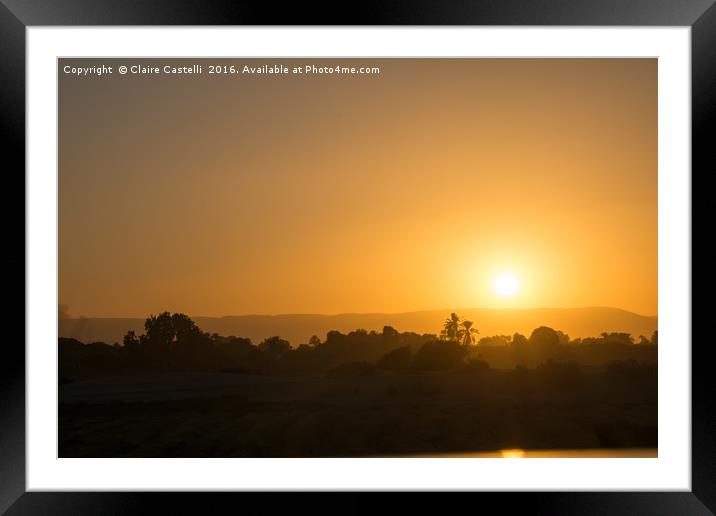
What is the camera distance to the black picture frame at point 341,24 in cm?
123

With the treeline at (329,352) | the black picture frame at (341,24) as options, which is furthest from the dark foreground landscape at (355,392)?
the black picture frame at (341,24)

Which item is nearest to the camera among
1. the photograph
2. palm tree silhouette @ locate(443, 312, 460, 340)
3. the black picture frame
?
the black picture frame

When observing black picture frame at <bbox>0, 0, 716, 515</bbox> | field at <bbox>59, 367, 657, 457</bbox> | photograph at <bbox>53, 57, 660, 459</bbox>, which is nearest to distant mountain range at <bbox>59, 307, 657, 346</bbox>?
photograph at <bbox>53, 57, 660, 459</bbox>

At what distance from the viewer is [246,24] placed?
4.06 feet

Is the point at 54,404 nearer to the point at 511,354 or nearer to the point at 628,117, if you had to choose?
the point at 511,354

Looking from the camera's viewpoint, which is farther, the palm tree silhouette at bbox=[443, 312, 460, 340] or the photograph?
the palm tree silhouette at bbox=[443, 312, 460, 340]

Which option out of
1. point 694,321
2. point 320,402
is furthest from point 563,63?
point 320,402

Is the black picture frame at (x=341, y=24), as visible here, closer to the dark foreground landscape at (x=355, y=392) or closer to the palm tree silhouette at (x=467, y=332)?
the dark foreground landscape at (x=355, y=392)

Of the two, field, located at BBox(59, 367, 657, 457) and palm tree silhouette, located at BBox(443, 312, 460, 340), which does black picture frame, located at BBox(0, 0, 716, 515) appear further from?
palm tree silhouette, located at BBox(443, 312, 460, 340)

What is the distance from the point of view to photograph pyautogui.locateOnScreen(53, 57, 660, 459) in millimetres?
2549

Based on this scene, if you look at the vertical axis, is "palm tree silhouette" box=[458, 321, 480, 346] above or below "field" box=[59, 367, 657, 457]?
above

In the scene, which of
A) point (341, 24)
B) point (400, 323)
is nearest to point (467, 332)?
point (400, 323)

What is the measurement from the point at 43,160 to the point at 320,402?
175 cm

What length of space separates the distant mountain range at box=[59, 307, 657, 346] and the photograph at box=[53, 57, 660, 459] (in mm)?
10
